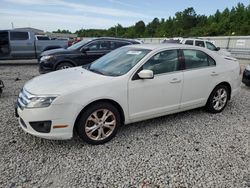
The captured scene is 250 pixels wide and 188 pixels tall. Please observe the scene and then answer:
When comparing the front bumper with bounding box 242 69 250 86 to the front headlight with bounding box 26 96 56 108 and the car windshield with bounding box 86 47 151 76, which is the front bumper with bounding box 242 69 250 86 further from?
the front headlight with bounding box 26 96 56 108

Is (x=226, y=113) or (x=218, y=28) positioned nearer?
(x=226, y=113)

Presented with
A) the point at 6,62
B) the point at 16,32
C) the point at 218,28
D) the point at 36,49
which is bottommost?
the point at 6,62

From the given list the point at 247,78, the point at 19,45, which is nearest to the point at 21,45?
the point at 19,45

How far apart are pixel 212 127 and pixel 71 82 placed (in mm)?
2655

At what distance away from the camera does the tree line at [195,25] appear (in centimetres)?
4796

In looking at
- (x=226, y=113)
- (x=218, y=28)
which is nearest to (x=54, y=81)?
(x=226, y=113)

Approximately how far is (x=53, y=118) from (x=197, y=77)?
8.94 ft

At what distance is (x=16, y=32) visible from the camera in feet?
40.1

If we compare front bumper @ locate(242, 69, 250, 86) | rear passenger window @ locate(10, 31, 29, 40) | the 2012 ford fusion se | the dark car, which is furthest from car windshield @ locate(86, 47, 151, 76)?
rear passenger window @ locate(10, 31, 29, 40)

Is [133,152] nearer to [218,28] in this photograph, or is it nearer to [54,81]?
[54,81]

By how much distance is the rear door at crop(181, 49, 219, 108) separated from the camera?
418 centimetres

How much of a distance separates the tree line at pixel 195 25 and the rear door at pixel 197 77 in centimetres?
4213

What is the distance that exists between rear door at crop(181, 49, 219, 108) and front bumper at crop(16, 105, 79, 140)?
213 centimetres

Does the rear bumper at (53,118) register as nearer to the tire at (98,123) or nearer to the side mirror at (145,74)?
the tire at (98,123)
